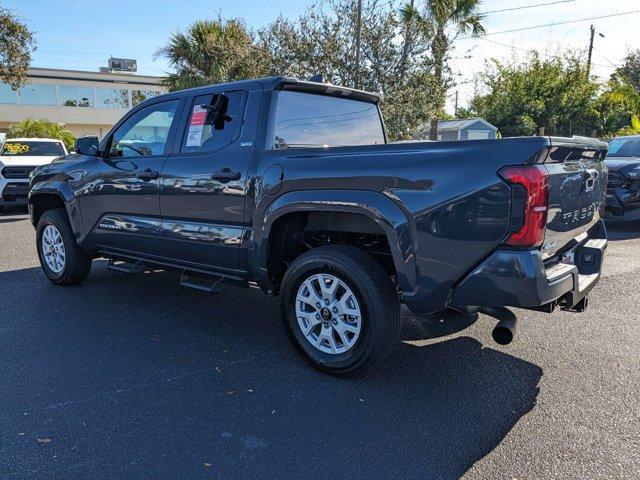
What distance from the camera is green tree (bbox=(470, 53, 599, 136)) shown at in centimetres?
2578

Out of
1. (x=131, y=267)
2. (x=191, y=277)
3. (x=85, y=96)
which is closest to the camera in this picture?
(x=191, y=277)

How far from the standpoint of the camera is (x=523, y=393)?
3412 millimetres

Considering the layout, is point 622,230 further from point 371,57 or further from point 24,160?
point 24,160

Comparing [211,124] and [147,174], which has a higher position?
[211,124]

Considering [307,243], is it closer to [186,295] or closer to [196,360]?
[196,360]

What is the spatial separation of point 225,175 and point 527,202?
2.18 metres

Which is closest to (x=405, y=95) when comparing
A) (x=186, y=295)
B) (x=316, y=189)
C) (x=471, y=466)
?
(x=186, y=295)

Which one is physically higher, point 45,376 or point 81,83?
point 81,83

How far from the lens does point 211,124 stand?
4.32 m

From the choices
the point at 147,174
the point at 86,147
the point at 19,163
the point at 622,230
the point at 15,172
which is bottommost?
the point at 622,230

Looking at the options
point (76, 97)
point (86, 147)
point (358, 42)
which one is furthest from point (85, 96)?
point (86, 147)

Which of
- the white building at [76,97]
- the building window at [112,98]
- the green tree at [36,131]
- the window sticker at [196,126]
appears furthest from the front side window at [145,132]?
the building window at [112,98]

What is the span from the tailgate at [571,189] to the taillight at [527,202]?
0.10 metres

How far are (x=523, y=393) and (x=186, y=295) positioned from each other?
136 inches
